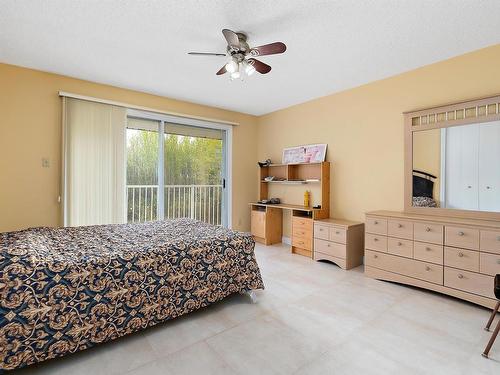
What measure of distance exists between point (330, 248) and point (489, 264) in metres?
1.66

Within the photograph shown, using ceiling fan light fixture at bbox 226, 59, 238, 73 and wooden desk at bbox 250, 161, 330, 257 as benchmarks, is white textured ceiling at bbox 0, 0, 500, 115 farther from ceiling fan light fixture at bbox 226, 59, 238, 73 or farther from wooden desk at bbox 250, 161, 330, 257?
wooden desk at bbox 250, 161, 330, 257

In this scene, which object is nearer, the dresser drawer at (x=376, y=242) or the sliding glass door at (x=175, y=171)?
the dresser drawer at (x=376, y=242)

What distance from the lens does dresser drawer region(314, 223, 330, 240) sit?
3623 millimetres

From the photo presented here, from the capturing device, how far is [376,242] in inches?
119

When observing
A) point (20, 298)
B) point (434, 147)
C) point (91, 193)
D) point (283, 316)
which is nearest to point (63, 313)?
point (20, 298)

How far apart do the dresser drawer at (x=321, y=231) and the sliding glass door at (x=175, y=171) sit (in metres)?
1.89

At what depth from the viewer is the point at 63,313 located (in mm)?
1604

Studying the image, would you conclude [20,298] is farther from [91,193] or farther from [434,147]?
[434,147]

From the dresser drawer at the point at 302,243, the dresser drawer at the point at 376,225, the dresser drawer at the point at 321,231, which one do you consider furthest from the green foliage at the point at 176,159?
the dresser drawer at the point at 376,225

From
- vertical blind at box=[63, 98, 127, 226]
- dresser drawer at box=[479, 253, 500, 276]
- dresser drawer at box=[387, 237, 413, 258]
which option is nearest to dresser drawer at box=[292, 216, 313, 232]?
dresser drawer at box=[387, 237, 413, 258]

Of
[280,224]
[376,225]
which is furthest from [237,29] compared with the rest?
[280,224]

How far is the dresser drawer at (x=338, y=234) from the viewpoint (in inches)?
134

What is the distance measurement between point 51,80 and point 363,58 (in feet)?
12.5

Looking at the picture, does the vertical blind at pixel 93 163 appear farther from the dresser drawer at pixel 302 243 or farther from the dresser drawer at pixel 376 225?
the dresser drawer at pixel 376 225
